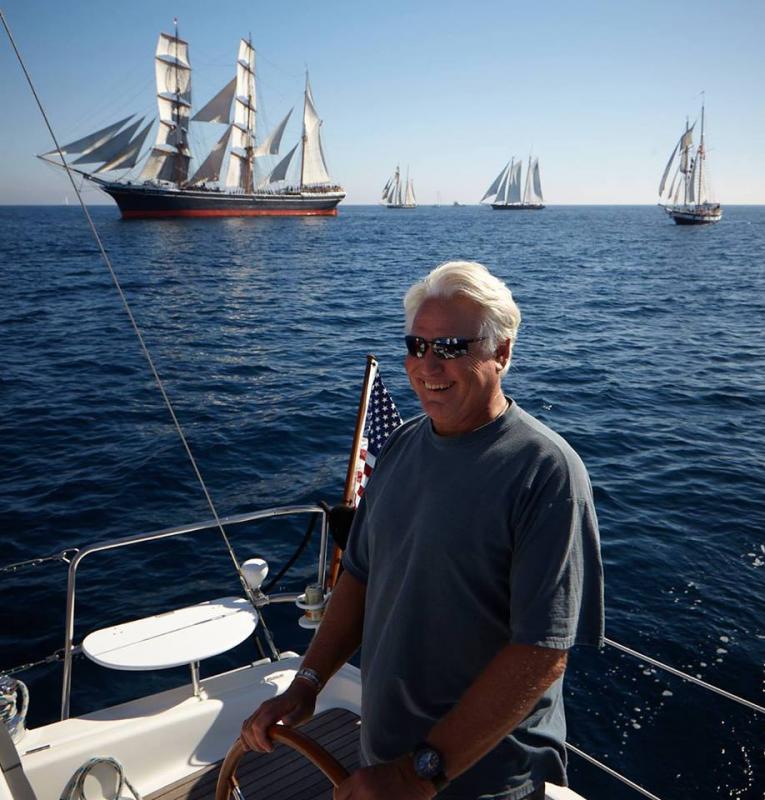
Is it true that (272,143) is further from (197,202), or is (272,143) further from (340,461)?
(340,461)

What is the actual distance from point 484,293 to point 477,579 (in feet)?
2.07

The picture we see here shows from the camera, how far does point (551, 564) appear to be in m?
1.30

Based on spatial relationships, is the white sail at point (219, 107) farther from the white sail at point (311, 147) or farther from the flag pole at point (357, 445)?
the flag pole at point (357, 445)

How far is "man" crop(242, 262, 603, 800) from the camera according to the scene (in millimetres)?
1331

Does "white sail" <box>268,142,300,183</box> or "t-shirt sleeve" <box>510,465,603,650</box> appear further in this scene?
"white sail" <box>268,142,300,183</box>

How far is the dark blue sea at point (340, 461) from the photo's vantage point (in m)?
5.55

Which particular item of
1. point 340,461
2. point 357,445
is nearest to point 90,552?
point 357,445

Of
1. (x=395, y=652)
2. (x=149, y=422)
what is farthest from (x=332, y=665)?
(x=149, y=422)

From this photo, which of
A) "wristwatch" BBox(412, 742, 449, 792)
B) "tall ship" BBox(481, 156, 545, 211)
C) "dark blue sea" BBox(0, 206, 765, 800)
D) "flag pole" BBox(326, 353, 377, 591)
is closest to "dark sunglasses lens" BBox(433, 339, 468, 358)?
"wristwatch" BBox(412, 742, 449, 792)

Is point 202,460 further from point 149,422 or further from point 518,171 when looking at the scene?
point 518,171

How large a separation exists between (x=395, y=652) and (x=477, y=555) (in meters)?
0.33

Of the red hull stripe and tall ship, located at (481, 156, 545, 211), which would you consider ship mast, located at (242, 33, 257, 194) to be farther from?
tall ship, located at (481, 156, 545, 211)

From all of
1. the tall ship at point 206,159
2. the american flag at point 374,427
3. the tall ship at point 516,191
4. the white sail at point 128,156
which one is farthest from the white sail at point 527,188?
the american flag at point 374,427

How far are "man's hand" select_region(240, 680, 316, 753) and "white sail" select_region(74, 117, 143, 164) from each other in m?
76.3
